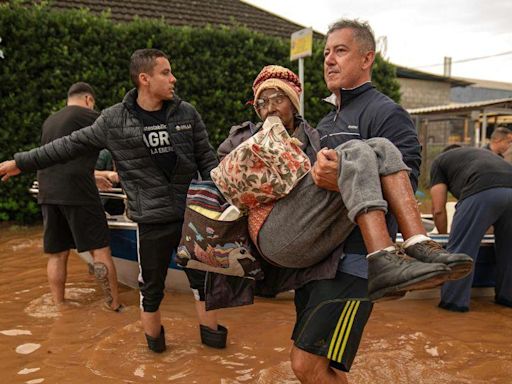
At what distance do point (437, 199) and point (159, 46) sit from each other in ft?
21.3

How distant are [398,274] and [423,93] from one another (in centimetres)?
2100

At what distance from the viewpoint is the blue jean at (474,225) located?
5055 mm

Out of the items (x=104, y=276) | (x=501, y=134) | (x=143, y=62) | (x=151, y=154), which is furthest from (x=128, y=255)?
(x=501, y=134)

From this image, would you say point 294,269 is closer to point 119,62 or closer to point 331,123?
point 331,123

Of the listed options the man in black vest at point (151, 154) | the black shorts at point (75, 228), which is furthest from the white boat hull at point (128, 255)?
the man in black vest at point (151, 154)

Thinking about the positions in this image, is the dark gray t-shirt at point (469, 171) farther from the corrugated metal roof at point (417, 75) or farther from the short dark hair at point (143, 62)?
the corrugated metal roof at point (417, 75)

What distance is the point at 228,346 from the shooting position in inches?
163

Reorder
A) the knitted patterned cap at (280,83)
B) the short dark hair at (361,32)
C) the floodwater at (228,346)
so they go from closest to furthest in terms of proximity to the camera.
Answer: the short dark hair at (361,32), the knitted patterned cap at (280,83), the floodwater at (228,346)

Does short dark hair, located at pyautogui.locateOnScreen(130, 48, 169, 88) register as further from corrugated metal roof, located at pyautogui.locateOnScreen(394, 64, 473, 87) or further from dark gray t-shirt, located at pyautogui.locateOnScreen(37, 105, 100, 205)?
corrugated metal roof, located at pyautogui.locateOnScreen(394, 64, 473, 87)

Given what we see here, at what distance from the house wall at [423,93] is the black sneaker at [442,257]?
19741 millimetres

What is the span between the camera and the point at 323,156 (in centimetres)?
212

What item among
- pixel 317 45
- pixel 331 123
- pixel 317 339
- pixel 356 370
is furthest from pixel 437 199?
pixel 317 45

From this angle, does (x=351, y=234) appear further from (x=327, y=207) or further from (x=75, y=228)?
(x=75, y=228)

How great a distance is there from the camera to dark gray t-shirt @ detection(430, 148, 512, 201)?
509cm
